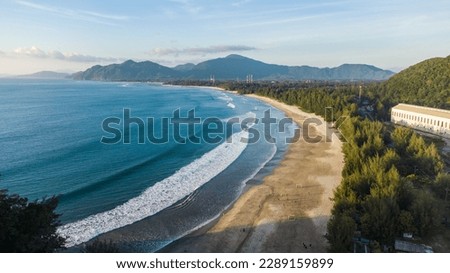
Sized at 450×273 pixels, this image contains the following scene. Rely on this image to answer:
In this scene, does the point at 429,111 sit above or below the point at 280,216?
above

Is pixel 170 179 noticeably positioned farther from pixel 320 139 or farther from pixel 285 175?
pixel 320 139

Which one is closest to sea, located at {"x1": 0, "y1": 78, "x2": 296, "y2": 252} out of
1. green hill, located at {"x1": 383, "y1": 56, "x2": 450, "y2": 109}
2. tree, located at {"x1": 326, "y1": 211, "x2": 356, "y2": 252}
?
tree, located at {"x1": 326, "y1": 211, "x2": 356, "y2": 252}

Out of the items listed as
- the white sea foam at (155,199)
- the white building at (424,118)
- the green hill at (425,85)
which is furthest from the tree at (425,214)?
the green hill at (425,85)

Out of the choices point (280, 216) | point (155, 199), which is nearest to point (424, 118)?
point (280, 216)

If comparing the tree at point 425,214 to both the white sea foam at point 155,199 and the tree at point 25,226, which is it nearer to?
the white sea foam at point 155,199

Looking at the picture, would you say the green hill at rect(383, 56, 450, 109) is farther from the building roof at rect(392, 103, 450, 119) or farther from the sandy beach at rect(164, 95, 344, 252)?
the sandy beach at rect(164, 95, 344, 252)

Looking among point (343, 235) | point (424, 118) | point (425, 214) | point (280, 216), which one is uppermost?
point (424, 118)

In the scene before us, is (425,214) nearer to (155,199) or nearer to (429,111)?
(155,199)
